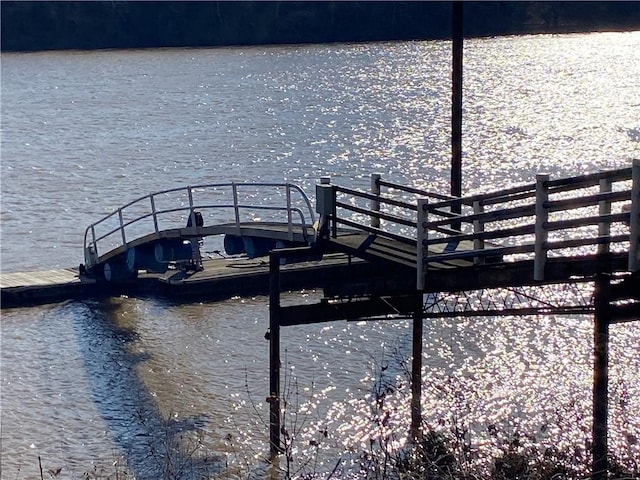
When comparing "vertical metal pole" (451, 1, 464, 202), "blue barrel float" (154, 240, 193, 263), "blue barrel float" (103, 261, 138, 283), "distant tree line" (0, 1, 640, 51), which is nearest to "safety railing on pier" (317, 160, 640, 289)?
"vertical metal pole" (451, 1, 464, 202)

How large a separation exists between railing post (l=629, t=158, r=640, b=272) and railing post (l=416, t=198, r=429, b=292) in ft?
8.65

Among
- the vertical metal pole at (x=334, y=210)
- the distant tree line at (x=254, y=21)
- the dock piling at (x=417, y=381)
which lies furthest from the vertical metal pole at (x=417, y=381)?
the distant tree line at (x=254, y=21)

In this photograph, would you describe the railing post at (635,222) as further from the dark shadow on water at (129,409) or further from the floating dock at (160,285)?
the floating dock at (160,285)

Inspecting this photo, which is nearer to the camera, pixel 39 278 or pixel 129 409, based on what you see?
pixel 129 409

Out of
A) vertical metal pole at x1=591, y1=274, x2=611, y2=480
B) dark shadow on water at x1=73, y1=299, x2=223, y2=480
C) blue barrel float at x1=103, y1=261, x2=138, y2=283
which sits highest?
vertical metal pole at x1=591, y1=274, x2=611, y2=480

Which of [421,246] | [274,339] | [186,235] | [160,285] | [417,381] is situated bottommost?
[160,285]

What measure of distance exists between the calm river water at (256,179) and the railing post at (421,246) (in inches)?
68.3

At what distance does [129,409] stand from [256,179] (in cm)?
2339

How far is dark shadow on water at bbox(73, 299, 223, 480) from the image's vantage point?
15188 mm

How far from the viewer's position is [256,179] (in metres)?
40.8

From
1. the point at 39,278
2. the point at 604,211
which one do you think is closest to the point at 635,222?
the point at 604,211

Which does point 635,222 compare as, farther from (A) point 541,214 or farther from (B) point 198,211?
(B) point 198,211

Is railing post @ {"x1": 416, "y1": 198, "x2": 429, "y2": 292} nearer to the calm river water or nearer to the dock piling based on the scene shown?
the dock piling

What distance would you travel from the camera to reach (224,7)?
345ft
